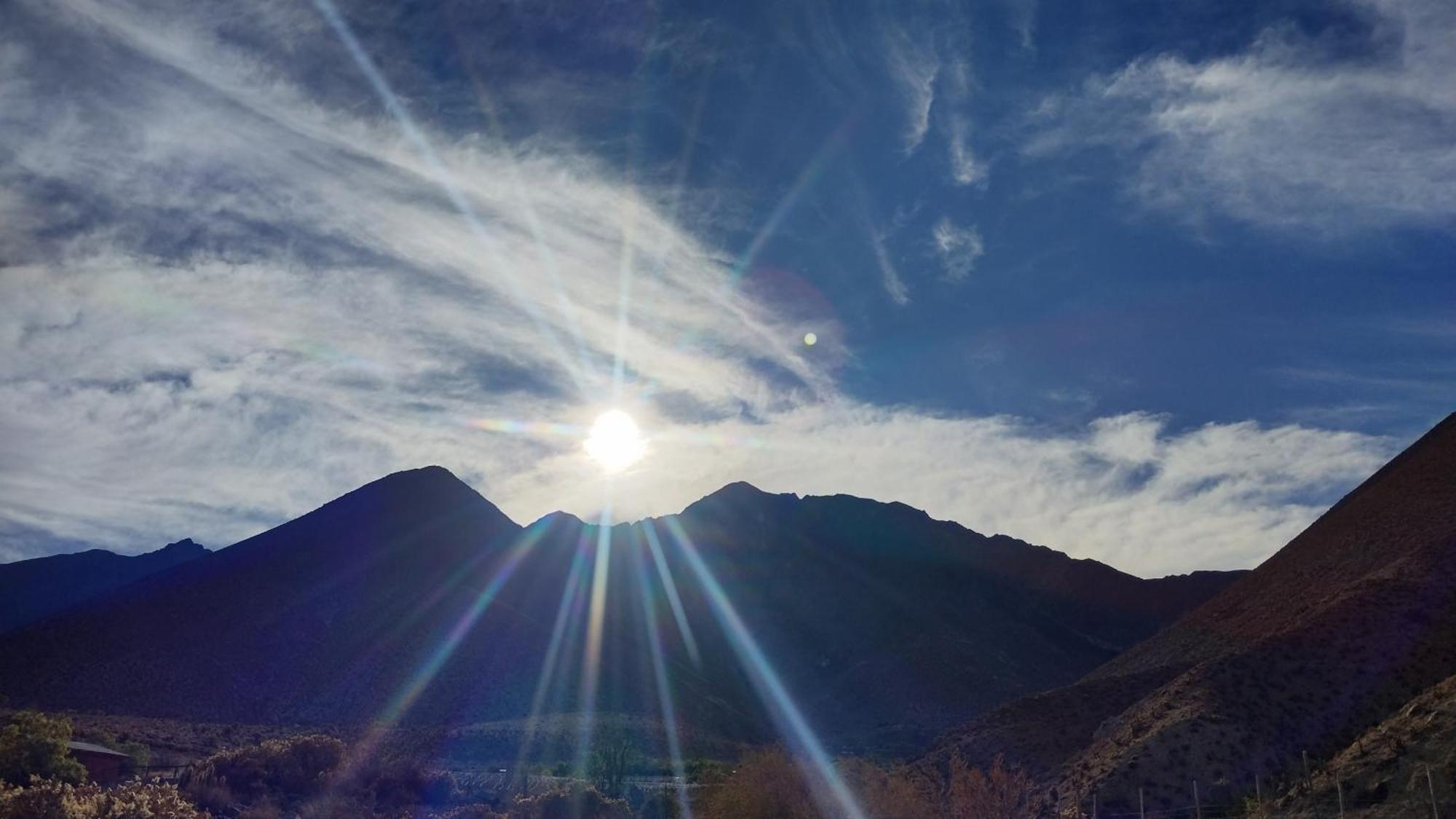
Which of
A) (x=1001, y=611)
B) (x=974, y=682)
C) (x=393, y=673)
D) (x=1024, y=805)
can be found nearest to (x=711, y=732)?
(x=393, y=673)

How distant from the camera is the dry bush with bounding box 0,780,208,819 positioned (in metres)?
26.0

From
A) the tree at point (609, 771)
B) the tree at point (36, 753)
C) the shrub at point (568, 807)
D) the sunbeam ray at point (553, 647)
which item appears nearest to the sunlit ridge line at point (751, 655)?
the tree at point (609, 771)

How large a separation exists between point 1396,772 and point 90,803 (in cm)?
3047

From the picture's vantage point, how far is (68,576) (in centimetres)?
16888

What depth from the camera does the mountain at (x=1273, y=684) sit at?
3825 centimetres

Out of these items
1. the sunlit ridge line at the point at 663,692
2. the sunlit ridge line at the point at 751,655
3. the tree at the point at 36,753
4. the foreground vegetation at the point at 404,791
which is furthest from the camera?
the sunlit ridge line at the point at 751,655

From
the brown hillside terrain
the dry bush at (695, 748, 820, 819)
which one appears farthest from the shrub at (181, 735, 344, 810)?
the brown hillside terrain

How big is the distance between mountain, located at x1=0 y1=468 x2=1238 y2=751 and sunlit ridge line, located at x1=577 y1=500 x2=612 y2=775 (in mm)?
432

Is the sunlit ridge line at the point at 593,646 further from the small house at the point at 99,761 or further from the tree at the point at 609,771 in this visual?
the small house at the point at 99,761

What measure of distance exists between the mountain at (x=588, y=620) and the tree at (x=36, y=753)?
1340 inches

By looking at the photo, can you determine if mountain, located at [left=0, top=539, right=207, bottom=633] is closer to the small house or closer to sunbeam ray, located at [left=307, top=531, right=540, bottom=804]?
sunbeam ray, located at [left=307, top=531, right=540, bottom=804]

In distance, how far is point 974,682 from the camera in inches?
4077

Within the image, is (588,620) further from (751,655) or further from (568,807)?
(568,807)

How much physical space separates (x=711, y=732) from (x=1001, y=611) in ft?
201
